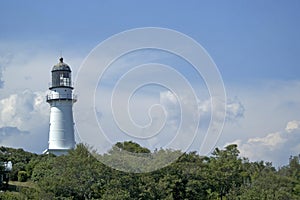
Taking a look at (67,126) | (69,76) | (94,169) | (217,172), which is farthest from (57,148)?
(94,169)

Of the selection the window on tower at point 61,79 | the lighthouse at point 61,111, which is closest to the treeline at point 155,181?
the lighthouse at point 61,111

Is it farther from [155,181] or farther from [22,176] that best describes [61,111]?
[155,181]

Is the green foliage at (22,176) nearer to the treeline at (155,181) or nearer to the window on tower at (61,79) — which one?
the treeline at (155,181)

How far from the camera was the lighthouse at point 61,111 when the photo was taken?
54.7 meters

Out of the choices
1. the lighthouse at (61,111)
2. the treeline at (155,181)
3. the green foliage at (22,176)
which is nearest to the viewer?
the treeline at (155,181)

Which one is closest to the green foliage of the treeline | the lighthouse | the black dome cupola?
the treeline

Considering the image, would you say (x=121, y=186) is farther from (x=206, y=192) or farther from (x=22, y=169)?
(x=22, y=169)

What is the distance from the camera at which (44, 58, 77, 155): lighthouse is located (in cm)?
5472

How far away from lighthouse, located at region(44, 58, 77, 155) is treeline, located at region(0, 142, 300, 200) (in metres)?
4.72

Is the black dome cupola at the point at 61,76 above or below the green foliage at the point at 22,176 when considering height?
above

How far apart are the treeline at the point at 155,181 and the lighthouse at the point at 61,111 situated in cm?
472

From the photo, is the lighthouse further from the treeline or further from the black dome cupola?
the treeline

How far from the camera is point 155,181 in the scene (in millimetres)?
37062

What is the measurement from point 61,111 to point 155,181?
67.8ft
